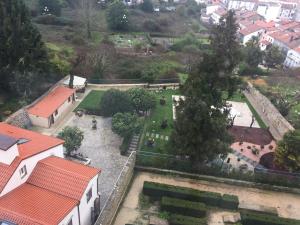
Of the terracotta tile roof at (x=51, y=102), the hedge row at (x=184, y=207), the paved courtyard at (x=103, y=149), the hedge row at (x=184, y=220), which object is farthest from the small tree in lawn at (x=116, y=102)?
the hedge row at (x=184, y=220)

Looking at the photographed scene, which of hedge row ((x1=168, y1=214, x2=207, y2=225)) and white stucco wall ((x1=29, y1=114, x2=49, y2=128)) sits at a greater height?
white stucco wall ((x1=29, y1=114, x2=49, y2=128))

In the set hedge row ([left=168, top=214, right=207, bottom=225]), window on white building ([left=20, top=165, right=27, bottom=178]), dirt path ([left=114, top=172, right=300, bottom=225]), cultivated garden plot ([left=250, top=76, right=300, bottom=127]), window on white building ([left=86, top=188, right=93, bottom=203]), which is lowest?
dirt path ([left=114, top=172, right=300, bottom=225])

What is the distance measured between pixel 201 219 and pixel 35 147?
13.6m

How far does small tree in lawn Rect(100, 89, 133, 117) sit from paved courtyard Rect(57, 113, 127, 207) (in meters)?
1.56

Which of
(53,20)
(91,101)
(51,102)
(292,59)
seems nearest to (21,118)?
(51,102)

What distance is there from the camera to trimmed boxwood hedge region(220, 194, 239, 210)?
26.8 meters

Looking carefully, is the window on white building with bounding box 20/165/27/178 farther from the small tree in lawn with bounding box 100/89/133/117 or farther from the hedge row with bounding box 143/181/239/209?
the small tree in lawn with bounding box 100/89/133/117

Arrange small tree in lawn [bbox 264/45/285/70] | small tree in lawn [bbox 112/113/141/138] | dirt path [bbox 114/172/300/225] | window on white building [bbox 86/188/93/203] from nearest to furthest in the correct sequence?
window on white building [bbox 86/188/93/203]
dirt path [bbox 114/172/300/225]
small tree in lawn [bbox 112/113/141/138]
small tree in lawn [bbox 264/45/285/70]

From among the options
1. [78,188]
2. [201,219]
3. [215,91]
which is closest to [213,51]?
[215,91]

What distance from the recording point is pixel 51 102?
123 ft

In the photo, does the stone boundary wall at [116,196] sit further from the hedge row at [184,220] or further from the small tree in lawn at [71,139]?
the small tree in lawn at [71,139]

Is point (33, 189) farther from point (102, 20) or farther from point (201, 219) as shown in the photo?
point (102, 20)

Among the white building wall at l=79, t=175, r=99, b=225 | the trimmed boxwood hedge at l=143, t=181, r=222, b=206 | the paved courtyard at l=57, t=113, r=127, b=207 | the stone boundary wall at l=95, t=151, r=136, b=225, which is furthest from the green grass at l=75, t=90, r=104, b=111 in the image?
the white building wall at l=79, t=175, r=99, b=225

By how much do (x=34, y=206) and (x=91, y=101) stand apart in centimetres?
2369
